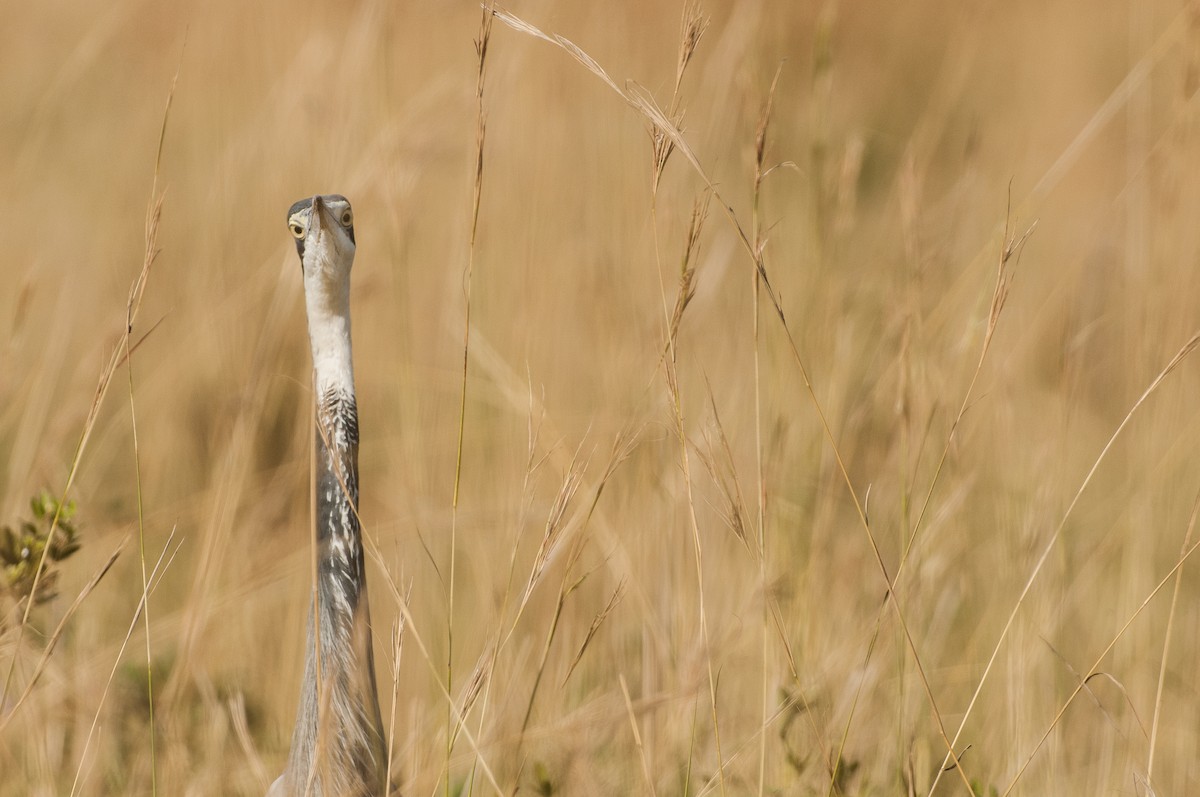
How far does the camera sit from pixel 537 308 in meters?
3.54

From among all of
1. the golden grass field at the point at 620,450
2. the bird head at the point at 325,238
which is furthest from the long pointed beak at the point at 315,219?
the golden grass field at the point at 620,450

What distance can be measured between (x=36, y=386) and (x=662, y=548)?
151 cm

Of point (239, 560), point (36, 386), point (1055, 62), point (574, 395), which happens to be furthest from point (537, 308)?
point (1055, 62)

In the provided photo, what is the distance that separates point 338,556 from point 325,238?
1.82ft

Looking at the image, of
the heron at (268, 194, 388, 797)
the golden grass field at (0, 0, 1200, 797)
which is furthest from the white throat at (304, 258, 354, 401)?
the golden grass field at (0, 0, 1200, 797)

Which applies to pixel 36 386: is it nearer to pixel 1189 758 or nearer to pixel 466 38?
pixel 1189 758

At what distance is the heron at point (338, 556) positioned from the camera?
2062 mm

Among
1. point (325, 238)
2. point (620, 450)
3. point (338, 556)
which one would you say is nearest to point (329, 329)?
point (325, 238)

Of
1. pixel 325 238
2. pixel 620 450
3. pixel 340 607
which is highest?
pixel 325 238

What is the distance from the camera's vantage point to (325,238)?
2.13 metres

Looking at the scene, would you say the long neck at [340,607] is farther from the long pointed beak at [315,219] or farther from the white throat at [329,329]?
the long pointed beak at [315,219]

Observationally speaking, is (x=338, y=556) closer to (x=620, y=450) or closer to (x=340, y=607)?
(x=340, y=607)

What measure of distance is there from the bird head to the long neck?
4 cm

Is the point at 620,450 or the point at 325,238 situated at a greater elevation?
the point at 325,238
